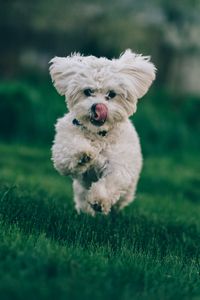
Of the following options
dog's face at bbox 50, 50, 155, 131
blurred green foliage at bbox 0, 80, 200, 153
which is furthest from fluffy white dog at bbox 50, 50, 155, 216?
blurred green foliage at bbox 0, 80, 200, 153

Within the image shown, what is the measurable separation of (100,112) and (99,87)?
0.91 feet

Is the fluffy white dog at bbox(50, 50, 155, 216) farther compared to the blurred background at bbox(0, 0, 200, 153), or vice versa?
the blurred background at bbox(0, 0, 200, 153)

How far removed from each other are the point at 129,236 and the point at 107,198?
1.32 ft

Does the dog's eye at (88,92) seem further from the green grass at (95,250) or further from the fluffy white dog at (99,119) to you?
the green grass at (95,250)

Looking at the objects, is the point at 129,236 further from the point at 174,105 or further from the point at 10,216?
the point at 174,105

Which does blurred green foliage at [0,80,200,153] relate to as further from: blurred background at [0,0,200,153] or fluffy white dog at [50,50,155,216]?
fluffy white dog at [50,50,155,216]

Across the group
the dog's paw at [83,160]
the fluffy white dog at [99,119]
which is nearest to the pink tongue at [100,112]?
the fluffy white dog at [99,119]

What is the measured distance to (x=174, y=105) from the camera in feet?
63.5

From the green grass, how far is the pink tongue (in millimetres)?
932

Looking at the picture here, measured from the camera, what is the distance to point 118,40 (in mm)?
20359

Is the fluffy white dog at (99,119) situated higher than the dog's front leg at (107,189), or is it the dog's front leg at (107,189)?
the fluffy white dog at (99,119)

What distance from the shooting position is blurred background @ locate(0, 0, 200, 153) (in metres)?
18.4

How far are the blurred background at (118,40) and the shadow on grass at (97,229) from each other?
934 cm

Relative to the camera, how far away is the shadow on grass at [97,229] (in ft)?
19.4
